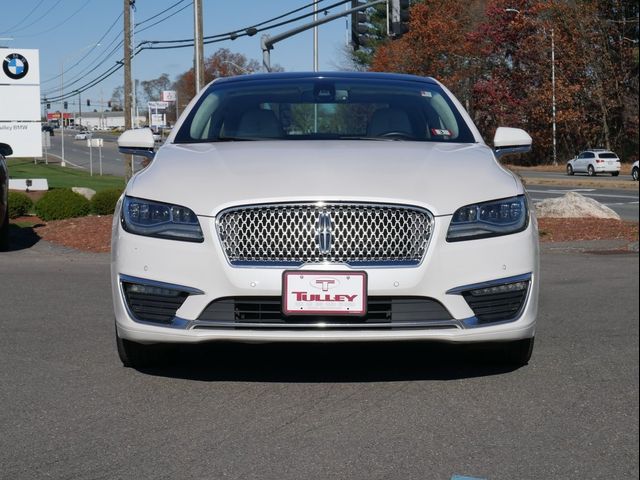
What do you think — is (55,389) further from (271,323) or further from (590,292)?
(590,292)

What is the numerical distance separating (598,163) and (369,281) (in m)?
47.7

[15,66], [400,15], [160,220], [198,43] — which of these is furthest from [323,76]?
[15,66]

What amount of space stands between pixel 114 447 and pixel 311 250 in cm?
127

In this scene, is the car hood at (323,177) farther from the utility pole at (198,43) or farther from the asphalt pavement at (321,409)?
the utility pole at (198,43)

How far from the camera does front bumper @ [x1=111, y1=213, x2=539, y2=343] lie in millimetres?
5023

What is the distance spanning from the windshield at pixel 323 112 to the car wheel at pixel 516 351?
133cm

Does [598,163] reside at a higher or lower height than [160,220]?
lower

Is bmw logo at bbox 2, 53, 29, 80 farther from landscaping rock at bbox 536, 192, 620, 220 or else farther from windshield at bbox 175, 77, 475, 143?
windshield at bbox 175, 77, 475, 143

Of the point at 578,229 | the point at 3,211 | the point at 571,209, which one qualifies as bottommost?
the point at 578,229

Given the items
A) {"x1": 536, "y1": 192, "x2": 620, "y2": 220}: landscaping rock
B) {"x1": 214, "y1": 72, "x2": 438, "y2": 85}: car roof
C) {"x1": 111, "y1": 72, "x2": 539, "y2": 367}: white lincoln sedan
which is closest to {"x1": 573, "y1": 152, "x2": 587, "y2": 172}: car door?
{"x1": 536, "y1": 192, "x2": 620, "y2": 220}: landscaping rock

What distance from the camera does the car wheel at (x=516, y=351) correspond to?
5664mm

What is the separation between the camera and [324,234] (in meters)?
5.06

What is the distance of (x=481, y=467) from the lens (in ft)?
13.1

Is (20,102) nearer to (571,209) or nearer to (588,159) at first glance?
(571,209)
